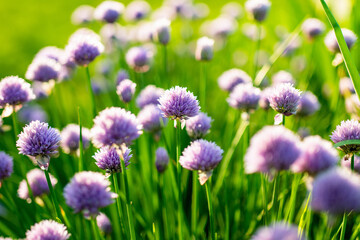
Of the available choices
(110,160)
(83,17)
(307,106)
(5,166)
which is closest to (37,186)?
(5,166)

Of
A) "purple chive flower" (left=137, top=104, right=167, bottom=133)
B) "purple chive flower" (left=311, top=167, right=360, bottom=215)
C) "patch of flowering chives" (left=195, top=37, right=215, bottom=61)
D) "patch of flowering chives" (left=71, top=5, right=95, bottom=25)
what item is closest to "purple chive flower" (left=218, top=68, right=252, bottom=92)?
"patch of flowering chives" (left=195, top=37, right=215, bottom=61)

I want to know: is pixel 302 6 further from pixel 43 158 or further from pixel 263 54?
pixel 43 158

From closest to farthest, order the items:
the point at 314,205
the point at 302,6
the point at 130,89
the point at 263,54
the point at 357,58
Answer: the point at 314,205, the point at 130,89, the point at 357,58, the point at 302,6, the point at 263,54

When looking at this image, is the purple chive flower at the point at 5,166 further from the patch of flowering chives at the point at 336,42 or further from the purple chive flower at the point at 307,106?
the patch of flowering chives at the point at 336,42

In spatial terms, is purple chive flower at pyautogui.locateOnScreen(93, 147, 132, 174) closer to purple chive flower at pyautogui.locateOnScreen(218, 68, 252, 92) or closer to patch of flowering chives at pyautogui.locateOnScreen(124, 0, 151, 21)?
purple chive flower at pyautogui.locateOnScreen(218, 68, 252, 92)

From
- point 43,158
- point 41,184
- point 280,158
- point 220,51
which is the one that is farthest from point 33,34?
point 280,158

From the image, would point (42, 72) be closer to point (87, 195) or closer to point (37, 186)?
point (37, 186)
